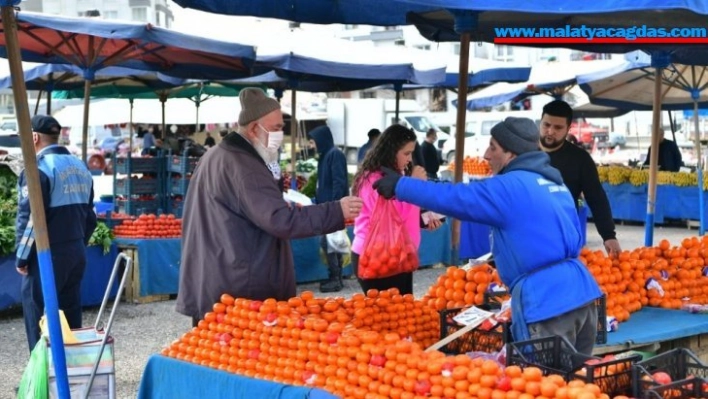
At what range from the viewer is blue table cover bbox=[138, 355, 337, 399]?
4547mm

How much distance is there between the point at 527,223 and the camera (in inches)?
173

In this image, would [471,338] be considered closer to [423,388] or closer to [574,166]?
[423,388]

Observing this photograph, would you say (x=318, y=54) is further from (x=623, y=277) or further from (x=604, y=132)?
(x=604, y=132)

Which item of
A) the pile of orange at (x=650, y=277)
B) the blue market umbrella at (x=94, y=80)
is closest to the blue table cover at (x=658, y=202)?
the blue market umbrella at (x=94, y=80)

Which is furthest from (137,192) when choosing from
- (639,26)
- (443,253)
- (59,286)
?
(639,26)

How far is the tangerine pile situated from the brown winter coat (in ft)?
18.9

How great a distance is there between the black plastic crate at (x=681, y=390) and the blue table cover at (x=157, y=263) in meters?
7.60

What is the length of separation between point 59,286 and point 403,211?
2355 millimetres

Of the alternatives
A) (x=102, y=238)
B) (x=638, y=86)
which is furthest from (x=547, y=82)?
(x=102, y=238)

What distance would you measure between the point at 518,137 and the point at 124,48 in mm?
7877

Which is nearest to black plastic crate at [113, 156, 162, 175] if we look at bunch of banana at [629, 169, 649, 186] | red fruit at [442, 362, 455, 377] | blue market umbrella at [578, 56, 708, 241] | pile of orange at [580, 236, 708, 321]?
blue market umbrella at [578, 56, 708, 241]

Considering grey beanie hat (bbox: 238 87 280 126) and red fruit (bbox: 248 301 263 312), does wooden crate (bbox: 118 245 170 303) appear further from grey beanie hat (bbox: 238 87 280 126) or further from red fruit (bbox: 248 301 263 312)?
red fruit (bbox: 248 301 263 312)

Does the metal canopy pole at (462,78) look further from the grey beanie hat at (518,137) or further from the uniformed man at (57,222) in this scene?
the uniformed man at (57,222)

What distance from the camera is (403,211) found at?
671 centimetres
